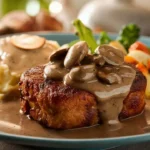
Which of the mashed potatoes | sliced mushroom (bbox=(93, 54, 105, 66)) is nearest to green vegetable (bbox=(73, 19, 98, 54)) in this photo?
the mashed potatoes

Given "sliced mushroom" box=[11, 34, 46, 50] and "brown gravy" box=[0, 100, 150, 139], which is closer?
"brown gravy" box=[0, 100, 150, 139]

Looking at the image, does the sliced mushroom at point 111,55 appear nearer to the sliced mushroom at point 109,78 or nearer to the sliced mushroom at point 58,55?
the sliced mushroom at point 109,78

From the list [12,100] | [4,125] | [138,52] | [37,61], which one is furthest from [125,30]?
[4,125]

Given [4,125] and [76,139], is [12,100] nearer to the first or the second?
[4,125]

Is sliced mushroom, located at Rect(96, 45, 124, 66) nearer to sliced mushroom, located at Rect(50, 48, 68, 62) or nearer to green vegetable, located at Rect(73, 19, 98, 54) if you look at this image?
sliced mushroom, located at Rect(50, 48, 68, 62)

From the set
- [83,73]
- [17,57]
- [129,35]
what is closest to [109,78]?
[83,73]

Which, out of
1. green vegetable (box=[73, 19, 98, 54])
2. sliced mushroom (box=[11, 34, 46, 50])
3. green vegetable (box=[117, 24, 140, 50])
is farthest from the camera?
green vegetable (box=[117, 24, 140, 50])

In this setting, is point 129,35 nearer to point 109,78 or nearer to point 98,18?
point 109,78

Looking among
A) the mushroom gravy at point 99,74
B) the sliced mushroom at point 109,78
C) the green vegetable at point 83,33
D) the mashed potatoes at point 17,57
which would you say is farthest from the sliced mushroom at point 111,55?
the green vegetable at point 83,33
